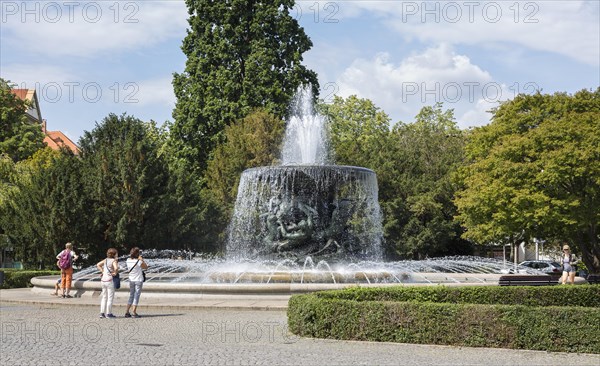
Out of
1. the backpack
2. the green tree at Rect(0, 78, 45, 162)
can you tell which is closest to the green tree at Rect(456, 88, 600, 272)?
the backpack

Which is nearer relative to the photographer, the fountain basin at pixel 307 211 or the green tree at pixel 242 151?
the fountain basin at pixel 307 211

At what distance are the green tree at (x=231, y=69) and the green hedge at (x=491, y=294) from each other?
32.1 meters

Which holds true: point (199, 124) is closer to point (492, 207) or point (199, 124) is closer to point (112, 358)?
point (492, 207)

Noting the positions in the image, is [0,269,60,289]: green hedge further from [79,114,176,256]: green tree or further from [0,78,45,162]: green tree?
[0,78,45,162]: green tree

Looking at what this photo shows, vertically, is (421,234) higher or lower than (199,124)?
lower

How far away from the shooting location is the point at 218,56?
48062 mm

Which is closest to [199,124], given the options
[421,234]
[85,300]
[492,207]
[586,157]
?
[421,234]

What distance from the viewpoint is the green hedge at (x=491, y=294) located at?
1449 centimetres

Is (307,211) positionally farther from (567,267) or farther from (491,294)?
(491,294)

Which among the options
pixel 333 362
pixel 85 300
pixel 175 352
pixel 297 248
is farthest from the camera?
pixel 297 248

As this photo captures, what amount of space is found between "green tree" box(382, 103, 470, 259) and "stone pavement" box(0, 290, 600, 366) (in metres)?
29.9

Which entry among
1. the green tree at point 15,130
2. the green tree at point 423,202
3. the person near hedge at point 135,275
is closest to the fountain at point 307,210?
the person near hedge at point 135,275

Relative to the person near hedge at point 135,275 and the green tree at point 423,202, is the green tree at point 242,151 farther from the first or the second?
Answer: the person near hedge at point 135,275

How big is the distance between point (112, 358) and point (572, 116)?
1135 inches
